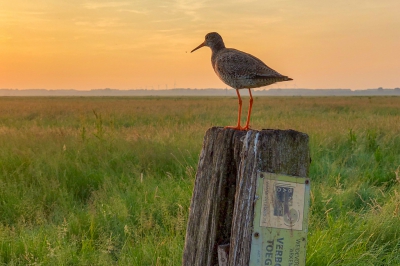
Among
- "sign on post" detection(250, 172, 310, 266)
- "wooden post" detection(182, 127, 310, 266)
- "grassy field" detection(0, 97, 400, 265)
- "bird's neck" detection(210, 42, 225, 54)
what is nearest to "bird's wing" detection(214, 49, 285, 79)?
"bird's neck" detection(210, 42, 225, 54)

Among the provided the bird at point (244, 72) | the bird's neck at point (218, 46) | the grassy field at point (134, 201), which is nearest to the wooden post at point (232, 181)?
the grassy field at point (134, 201)

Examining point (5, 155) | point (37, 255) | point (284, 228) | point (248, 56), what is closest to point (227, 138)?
point (284, 228)

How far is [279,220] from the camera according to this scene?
5.97ft

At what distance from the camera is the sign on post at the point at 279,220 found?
70.7 inches

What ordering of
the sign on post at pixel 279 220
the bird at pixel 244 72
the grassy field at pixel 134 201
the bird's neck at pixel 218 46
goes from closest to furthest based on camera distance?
1. the sign on post at pixel 279 220
2. the bird at pixel 244 72
3. the grassy field at pixel 134 201
4. the bird's neck at pixel 218 46

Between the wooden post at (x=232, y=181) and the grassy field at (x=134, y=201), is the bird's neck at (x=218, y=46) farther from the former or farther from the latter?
the wooden post at (x=232, y=181)

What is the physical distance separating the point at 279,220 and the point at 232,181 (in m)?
0.36

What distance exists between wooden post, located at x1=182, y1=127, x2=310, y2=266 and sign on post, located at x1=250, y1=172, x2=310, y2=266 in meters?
0.03

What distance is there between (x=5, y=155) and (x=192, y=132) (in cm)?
429

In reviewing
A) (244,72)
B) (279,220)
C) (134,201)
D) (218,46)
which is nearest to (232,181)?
(279,220)

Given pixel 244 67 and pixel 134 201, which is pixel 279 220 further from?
pixel 134 201

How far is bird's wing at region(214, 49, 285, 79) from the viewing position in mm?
3232

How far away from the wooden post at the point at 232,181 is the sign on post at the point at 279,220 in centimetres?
3

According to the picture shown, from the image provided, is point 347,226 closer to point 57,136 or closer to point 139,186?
point 139,186
